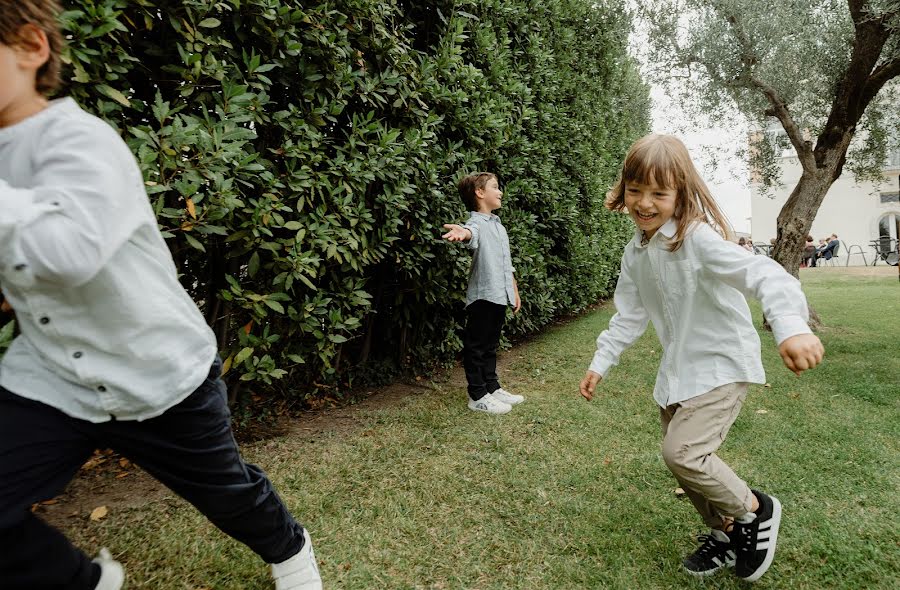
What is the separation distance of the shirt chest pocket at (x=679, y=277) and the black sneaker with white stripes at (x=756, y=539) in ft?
3.00

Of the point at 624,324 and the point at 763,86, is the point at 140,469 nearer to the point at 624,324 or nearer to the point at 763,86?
the point at 624,324

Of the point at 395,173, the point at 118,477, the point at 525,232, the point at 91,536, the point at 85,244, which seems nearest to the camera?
the point at 85,244

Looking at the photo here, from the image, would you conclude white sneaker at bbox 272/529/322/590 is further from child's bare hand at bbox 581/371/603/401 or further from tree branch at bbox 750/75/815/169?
tree branch at bbox 750/75/815/169

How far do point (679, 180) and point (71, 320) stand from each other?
7.25ft

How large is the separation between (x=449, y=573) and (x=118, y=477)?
7.04ft

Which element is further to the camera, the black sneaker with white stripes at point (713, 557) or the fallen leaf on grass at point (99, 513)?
the fallen leaf on grass at point (99, 513)

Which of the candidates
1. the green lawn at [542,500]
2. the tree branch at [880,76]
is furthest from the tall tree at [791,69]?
the green lawn at [542,500]

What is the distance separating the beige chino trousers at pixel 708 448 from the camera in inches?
87.0

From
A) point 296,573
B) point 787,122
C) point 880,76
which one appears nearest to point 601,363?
point 296,573

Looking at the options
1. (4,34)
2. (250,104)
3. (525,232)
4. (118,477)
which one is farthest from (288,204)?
(525,232)

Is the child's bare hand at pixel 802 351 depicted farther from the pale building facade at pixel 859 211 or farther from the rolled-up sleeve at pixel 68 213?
the pale building facade at pixel 859 211

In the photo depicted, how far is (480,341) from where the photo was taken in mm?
4867

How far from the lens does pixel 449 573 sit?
248 centimetres

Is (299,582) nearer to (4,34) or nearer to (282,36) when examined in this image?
(4,34)
